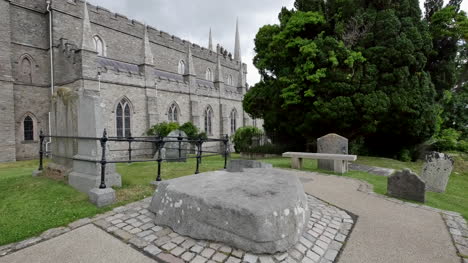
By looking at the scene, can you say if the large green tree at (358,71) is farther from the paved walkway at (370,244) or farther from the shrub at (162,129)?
the shrub at (162,129)

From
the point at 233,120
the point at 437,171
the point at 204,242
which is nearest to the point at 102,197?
the point at 204,242

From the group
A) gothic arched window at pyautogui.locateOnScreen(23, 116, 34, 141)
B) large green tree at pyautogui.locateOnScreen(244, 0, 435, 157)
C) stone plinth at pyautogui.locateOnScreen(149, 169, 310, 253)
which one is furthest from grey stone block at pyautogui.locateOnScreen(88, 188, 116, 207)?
gothic arched window at pyautogui.locateOnScreen(23, 116, 34, 141)

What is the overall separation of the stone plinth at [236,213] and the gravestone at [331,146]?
547 cm

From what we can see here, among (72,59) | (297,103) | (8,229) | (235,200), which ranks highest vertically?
(72,59)

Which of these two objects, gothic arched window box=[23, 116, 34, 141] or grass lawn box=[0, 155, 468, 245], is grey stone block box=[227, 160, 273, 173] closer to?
grass lawn box=[0, 155, 468, 245]

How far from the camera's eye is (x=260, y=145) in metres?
15.9

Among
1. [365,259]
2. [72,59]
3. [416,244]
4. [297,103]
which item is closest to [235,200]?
[365,259]

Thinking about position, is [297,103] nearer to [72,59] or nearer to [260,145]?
[260,145]

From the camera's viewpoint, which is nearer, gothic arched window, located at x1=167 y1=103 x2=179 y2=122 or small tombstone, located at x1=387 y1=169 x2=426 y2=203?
small tombstone, located at x1=387 y1=169 x2=426 y2=203

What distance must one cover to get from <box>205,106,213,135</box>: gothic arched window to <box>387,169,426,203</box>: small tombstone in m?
20.0

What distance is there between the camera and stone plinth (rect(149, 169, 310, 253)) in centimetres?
246

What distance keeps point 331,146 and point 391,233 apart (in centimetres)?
565

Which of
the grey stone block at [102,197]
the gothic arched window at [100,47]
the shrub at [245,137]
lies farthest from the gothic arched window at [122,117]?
the grey stone block at [102,197]

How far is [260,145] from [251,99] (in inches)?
143
